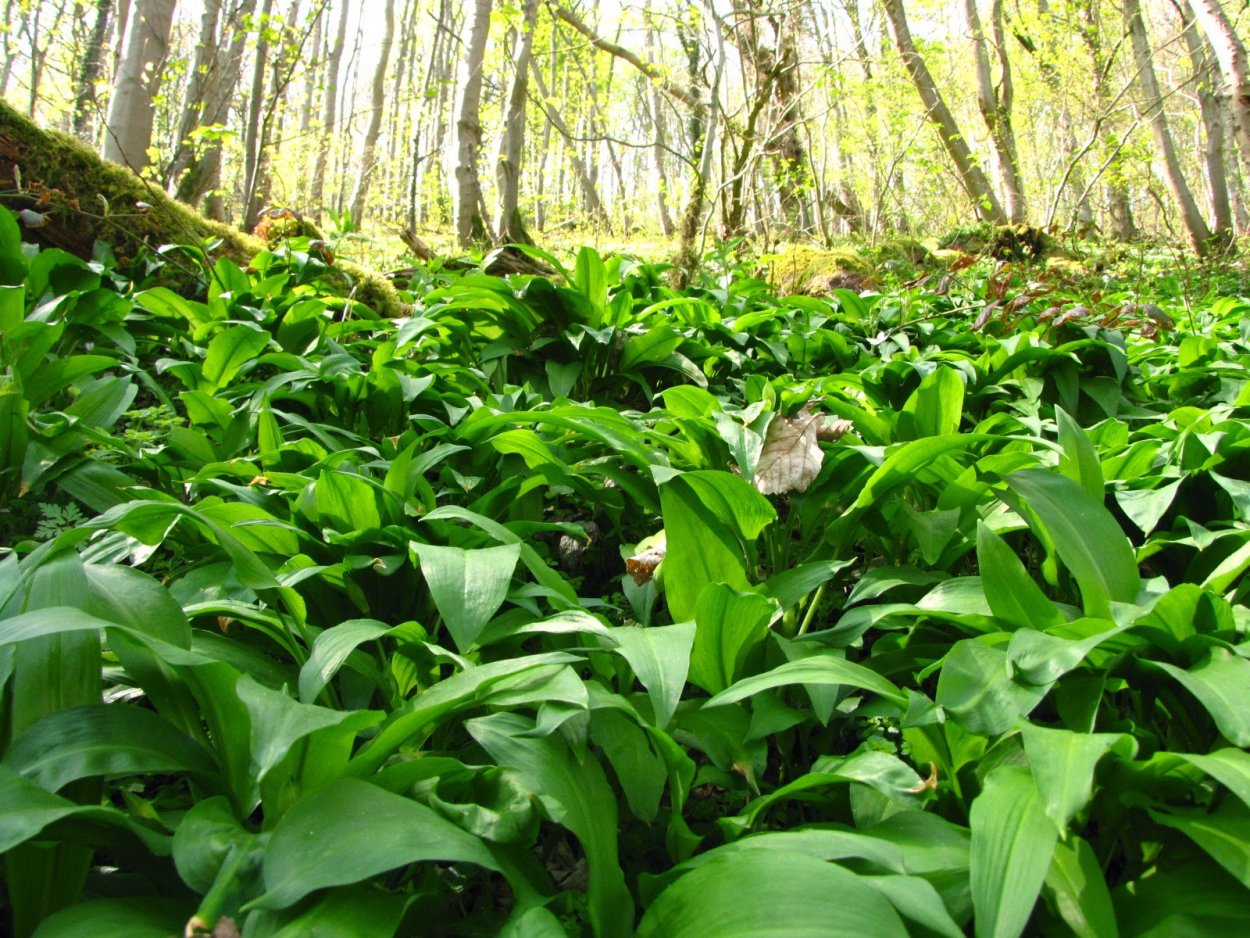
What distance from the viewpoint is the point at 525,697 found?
3.56 ft

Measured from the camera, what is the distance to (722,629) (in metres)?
1.38

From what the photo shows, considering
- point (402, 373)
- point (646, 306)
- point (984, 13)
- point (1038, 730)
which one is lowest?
point (1038, 730)

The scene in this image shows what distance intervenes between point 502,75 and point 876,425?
25.2 feet

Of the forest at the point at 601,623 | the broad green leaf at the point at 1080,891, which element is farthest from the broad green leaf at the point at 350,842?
the broad green leaf at the point at 1080,891

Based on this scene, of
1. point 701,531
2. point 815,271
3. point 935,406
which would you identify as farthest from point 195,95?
point 701,531

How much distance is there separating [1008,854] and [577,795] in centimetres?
51

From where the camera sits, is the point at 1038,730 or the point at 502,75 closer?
the point at 1038,730

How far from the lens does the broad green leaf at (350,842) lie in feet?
2.56

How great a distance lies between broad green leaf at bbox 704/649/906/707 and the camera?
1148 mm

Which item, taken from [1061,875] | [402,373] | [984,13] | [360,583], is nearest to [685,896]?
[1061,875]

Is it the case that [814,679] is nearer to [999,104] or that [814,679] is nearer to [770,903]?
[770,903]

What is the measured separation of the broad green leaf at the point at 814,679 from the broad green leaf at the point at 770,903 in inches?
11.5

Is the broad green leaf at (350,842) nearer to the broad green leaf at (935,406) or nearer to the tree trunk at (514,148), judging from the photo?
the broad green leaf at (935,406)

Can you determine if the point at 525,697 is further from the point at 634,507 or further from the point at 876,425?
the point at 876,425
